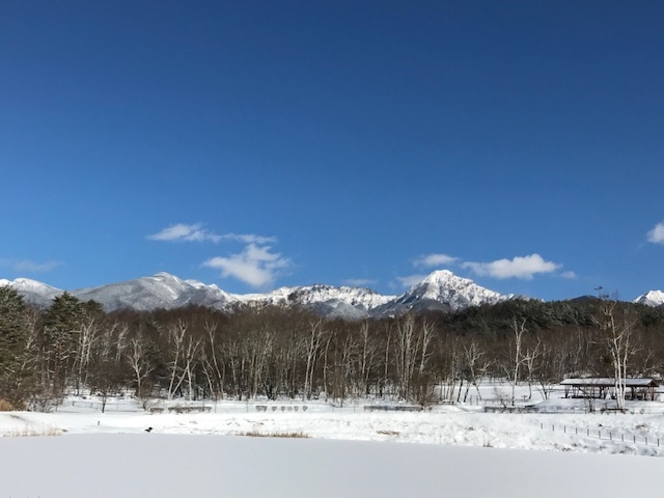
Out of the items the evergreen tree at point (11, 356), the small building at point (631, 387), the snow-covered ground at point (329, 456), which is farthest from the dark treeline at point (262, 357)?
the snow-covered ground at point (329, 456)

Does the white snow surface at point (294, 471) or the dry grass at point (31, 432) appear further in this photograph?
the dry grass at point (31, 432)

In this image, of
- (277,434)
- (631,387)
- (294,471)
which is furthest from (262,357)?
(294,471)

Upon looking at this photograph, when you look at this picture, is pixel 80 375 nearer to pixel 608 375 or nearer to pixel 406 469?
pixel 406 469

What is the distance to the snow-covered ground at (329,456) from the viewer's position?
15.2m

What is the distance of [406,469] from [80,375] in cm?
4953

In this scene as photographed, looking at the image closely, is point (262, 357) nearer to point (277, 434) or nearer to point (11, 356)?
point (11, 356)

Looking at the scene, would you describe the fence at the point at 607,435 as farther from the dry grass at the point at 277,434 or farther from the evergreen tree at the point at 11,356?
the evergreen tree at the point at 11,356

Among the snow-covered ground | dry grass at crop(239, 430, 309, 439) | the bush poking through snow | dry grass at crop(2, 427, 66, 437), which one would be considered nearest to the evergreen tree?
the bush poking through snow

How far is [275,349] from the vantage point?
63.8m

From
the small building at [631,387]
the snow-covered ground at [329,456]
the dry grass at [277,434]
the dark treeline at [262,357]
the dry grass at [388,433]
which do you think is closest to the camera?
the snow-covered ground at [329,456]

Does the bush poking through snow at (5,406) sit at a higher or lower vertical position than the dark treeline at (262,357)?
lower

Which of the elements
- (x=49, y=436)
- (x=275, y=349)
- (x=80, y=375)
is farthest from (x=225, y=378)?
(x=49, y=436)

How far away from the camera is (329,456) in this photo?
2248cm

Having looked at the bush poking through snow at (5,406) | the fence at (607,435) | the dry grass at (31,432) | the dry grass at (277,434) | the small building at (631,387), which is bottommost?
the dry grass at (277,434)
